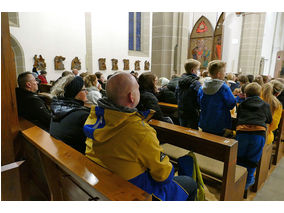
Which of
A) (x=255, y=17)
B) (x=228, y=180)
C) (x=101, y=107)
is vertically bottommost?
(x=228, y=180)

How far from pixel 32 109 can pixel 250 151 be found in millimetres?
2825

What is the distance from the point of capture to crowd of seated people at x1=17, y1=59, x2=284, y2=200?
1.33m

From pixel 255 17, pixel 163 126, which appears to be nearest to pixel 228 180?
pixel 163 126

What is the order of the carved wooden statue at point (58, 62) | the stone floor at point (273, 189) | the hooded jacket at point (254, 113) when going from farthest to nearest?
1. the carved wooden statue at point (58, 62)
2. the stone floor at point (273, 189)
3. the hooded jacket at point (254, 113)

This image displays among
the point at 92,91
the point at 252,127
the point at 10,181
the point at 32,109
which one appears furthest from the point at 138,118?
the point at 92,91

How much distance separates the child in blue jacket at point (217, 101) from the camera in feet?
9.30

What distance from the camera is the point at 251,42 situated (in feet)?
41.0

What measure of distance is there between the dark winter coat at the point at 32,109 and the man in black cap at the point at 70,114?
0.94 m

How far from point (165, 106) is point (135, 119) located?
2681mm

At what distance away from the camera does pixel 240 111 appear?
8.63ft

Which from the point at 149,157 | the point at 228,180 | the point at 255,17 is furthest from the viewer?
the point at 255,17

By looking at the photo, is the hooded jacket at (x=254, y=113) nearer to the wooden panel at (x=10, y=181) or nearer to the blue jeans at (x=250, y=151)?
the blue jeans at (x=250, y=151)

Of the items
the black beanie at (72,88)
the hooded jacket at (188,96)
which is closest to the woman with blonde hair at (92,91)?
the hooded jacket at (188,96)

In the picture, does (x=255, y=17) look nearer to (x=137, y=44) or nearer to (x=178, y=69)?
(x=137, y=44)
